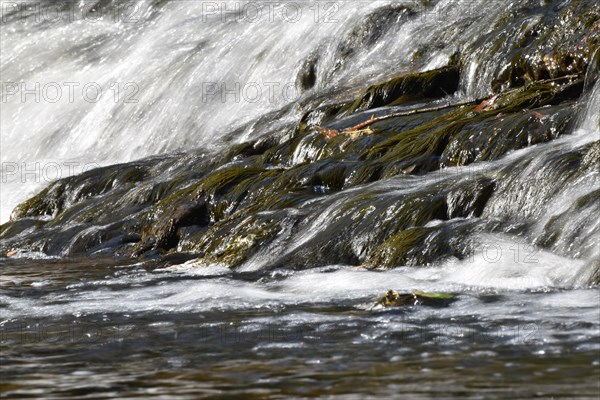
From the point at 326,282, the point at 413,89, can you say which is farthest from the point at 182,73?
the point at 326,282

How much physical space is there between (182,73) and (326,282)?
35.9 feet

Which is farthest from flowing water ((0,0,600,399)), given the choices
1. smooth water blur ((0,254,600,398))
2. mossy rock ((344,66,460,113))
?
mossy rock ((344,66,460,113))

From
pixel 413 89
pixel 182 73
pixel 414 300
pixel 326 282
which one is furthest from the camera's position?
pixel 182 73

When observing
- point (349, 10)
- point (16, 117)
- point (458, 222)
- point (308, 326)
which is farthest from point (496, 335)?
point (16, 117)

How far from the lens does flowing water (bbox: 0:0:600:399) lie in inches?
175

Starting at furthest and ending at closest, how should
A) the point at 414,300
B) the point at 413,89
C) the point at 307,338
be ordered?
the point at 413,89, the point at 414,300, the point at 307,338

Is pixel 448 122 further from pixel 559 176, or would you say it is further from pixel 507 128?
pixel 559 176

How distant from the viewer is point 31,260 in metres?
10.6

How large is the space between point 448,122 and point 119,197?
3709 millimetres

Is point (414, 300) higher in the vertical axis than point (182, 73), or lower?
lower

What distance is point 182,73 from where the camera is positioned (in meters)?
17.9

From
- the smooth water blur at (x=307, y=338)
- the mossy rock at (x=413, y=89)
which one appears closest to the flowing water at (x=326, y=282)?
the smooth water blur at (x=307, y=338)

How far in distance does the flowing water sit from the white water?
5 centimetres

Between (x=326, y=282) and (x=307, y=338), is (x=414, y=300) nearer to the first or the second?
(x=307, y=338)
